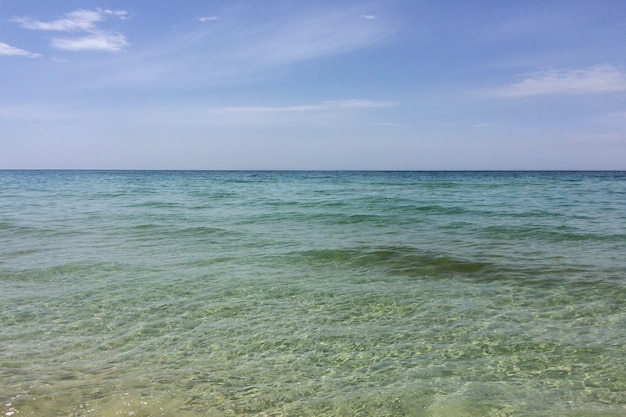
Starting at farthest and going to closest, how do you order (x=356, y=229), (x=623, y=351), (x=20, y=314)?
(x=356, y=229) < (x=20, y=314) < (x=623, y=351)

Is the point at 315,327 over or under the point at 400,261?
under

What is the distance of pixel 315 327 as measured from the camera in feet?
18.7

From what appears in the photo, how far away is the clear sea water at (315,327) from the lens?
401 centimetres

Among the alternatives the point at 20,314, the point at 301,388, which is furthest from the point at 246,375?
the point at 20,314

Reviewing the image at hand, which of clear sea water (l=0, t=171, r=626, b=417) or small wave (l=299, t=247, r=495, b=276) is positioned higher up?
small wave (l=299, t=247, r=495, b=276)

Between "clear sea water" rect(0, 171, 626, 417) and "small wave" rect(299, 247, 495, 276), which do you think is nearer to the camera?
"clear sea water" rect(0, 171, 626, 417)

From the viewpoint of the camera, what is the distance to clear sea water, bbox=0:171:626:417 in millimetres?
4012

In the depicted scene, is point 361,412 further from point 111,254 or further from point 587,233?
point 587,233

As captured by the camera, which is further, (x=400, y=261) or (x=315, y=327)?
(x=400, y=261)

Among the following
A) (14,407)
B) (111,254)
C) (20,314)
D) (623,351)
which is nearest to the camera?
(14,407)

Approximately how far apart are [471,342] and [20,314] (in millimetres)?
5388

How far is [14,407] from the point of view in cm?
381

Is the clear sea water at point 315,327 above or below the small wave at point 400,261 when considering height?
below

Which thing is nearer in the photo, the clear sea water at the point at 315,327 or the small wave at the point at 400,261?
the clear sea water at the point at 315,327
